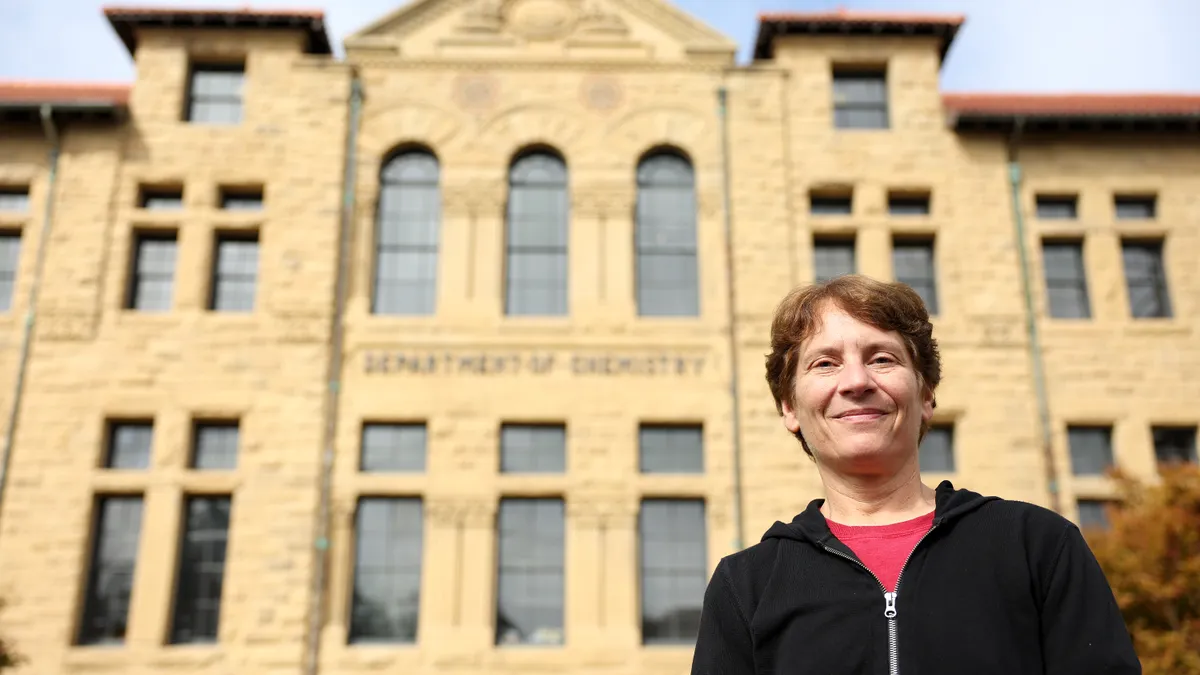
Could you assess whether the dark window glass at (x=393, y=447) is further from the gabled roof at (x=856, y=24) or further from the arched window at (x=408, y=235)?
the gabled roof at (x=856, y=24)

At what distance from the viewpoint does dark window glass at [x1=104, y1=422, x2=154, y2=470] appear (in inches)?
696

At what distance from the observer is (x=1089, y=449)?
18.3 meters

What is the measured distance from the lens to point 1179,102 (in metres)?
21.0

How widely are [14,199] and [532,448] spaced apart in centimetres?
1080

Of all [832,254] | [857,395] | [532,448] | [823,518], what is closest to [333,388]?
[532,448]

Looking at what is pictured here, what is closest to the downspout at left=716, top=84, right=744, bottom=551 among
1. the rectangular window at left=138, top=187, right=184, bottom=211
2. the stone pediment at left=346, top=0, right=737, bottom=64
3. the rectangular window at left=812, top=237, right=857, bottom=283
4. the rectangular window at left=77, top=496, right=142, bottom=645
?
the stone pediment at left=346, top=0, right=737, bottom=64

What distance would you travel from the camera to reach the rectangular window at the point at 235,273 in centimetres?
1870

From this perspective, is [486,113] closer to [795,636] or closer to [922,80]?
[922,80]

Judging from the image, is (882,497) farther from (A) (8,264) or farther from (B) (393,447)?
(A) (8,264)

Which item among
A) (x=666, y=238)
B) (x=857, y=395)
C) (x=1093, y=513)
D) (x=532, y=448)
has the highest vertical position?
(x=666, y=238)

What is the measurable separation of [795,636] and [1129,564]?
43.2 feet

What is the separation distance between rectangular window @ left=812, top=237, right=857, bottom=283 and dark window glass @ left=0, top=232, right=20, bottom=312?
14611 mm

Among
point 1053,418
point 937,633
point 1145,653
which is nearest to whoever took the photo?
point 937,633

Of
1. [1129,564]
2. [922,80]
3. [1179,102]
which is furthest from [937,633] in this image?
[1179,102]
